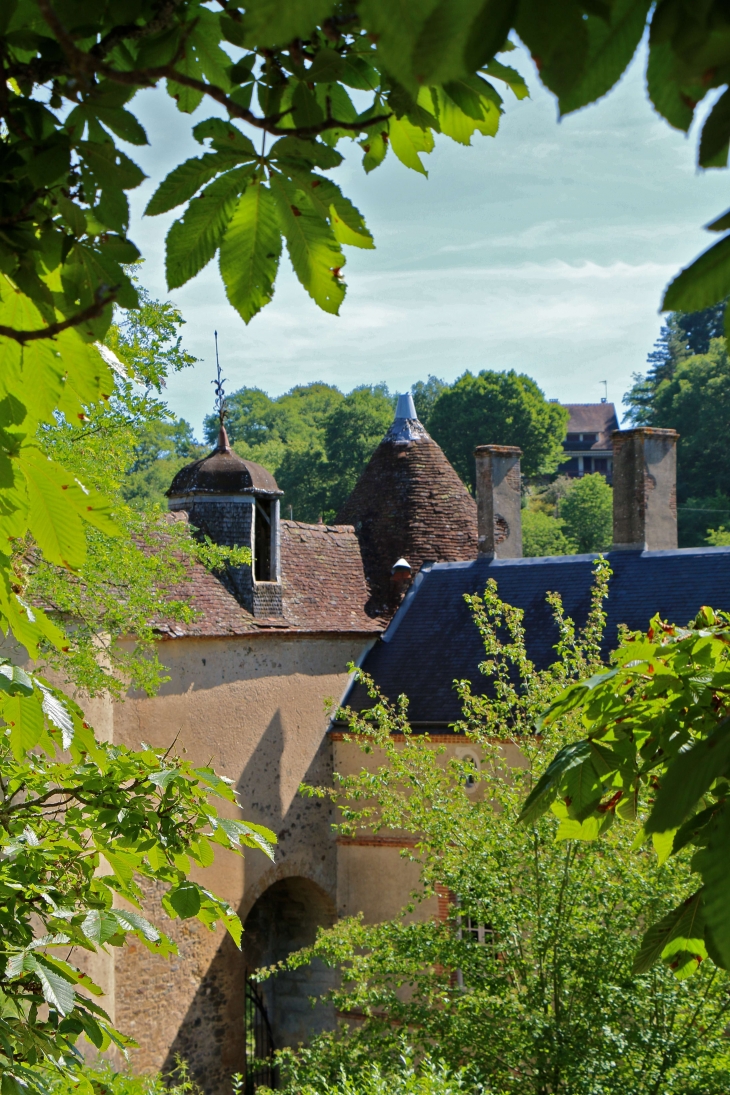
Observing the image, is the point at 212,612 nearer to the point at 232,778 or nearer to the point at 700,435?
the point at 232,778

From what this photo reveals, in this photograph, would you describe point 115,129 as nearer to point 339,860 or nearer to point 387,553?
point 339,860

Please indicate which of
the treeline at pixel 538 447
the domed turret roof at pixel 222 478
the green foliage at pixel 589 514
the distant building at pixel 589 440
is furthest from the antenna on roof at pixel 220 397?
the distant building at pixel 589 440

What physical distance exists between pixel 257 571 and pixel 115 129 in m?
14.3

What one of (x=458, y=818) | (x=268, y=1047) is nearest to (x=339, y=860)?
(x=268, y=1047)

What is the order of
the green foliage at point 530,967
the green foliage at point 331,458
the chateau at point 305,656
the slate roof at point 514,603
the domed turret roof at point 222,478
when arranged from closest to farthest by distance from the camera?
the green foliage at point 530,967
the chateau at point 305,656
the slate roof at point 514,603
the domed turret roof at point 222,478
the green foliage at point 331,458

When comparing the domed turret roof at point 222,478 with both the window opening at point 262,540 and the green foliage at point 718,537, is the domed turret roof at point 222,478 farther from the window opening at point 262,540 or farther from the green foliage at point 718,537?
the green foliage at point 718,537

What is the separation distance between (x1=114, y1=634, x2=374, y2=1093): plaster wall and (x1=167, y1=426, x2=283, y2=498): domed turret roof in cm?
222

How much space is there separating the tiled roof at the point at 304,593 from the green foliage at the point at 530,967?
14.9 ft

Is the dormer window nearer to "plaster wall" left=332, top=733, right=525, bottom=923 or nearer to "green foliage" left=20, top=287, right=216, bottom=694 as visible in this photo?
"plaster wall" left=332, top=733, right=525, bottom=923

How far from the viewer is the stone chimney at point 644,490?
1684 cm

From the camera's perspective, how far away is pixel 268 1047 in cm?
1602

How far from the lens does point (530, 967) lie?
8.92 metres

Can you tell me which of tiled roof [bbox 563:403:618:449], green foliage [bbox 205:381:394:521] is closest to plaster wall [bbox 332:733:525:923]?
green foliage [bbox 205:381:394:521]

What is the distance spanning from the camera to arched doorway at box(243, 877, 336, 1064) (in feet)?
53.3
